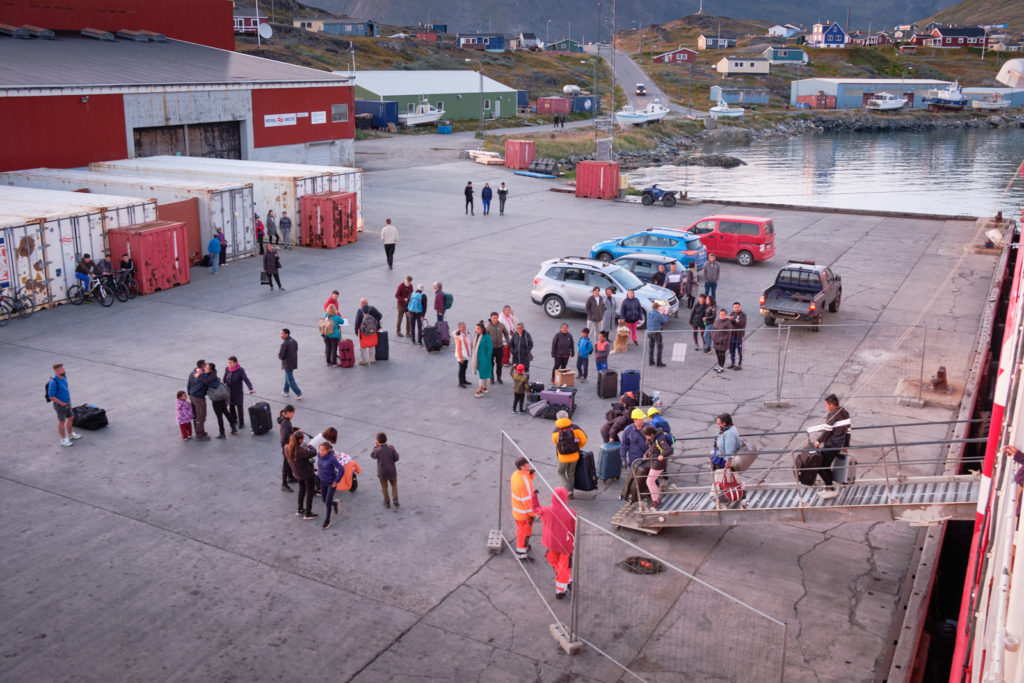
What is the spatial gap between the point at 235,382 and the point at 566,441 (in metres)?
6.66

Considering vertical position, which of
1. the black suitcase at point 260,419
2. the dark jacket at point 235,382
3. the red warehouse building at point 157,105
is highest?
the red warehouse building at point 157,105

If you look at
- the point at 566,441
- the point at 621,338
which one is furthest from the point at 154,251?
the point at 566,441

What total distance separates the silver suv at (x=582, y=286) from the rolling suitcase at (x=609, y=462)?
369 inches

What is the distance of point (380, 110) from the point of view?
3314 inches

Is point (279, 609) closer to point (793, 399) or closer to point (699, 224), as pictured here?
point (793, 399)

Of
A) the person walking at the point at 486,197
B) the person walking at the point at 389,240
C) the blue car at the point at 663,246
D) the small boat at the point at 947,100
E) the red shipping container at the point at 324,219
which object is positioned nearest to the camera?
the blue car at the point at 663,246

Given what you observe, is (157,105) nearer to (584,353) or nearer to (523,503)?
(584,353)

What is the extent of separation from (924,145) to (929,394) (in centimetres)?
10272

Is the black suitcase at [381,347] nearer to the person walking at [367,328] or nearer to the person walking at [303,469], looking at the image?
the person walking at [367,328]

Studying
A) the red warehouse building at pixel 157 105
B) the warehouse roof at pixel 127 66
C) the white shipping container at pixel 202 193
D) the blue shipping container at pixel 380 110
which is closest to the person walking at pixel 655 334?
the white shipping container at pixel 202 193

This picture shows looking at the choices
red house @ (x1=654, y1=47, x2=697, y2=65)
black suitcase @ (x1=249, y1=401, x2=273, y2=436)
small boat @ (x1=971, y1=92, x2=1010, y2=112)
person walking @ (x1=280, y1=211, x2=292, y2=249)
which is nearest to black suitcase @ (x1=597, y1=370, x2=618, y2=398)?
black suitcase @ (x1=249, y1=401, x2=273, y2=436)

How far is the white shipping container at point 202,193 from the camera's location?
101 feet

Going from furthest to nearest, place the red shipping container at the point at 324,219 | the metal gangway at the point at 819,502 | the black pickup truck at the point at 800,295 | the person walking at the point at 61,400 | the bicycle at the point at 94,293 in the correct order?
the red shipping container at the point at 324,219 → the bicycle at the point at 94,293 → the black pickup truck at the point at 800,295 → the person walking at the point at 61,400 → the metal gangway at the point at 819,502

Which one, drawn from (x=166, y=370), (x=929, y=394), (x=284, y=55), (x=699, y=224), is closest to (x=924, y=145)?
(x=284, y=55)
